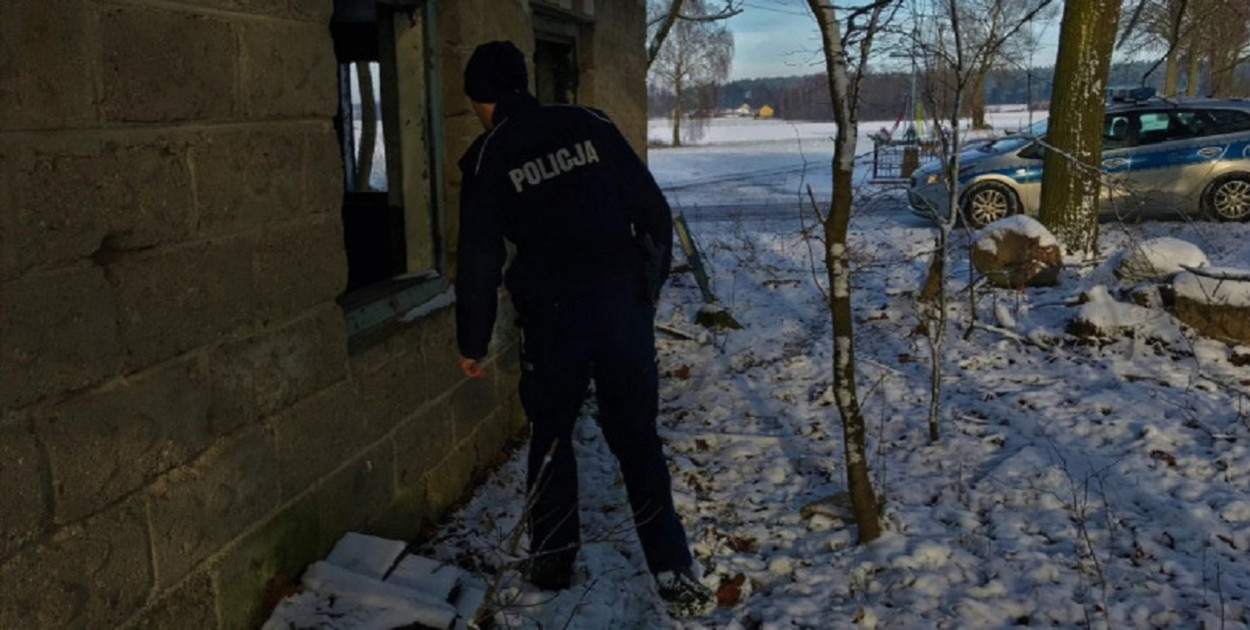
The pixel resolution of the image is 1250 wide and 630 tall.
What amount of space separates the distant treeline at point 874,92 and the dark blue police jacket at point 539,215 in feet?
4.52

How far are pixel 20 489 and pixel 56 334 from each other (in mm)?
316

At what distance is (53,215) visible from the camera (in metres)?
1.89

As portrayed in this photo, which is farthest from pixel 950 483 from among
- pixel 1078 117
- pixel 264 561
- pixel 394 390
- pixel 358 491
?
pixel 1078 117

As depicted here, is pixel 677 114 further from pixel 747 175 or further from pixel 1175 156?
pixel 1175 156

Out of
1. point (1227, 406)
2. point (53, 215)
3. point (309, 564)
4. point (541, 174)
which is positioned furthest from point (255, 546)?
point (1227, 406)

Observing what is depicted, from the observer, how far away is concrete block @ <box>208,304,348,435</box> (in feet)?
8.09

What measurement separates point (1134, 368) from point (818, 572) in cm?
327

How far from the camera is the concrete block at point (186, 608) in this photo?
2211 mm

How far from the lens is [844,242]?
11.5 feet

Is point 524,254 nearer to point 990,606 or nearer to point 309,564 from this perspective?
point 309,564

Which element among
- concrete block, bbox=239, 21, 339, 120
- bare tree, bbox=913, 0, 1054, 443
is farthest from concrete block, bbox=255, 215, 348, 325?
bare tree, bbox=913, 0, 1054, 443

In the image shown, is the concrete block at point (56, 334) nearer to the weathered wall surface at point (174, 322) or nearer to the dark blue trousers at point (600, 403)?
the weathered wall surface at point (174, 322)

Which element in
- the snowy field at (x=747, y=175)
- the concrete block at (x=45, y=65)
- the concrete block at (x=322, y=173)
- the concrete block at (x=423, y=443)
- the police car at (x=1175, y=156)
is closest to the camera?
the concrete block at (x=45, y=65)

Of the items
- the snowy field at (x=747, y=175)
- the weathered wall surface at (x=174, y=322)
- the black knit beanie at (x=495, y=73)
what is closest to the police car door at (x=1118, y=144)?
the snowy field at (x=747, y=175)
